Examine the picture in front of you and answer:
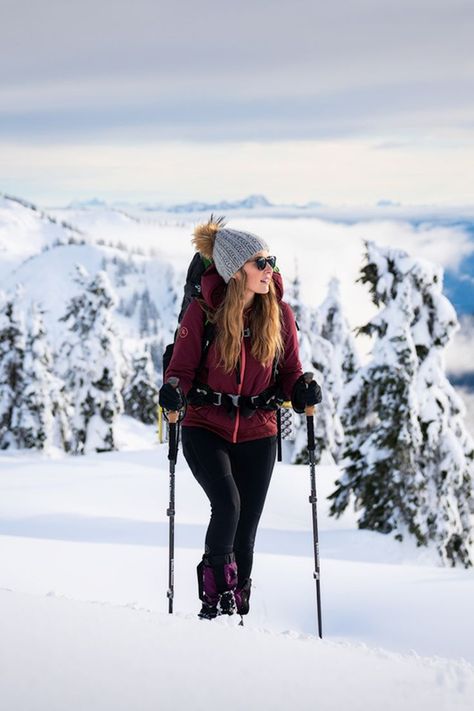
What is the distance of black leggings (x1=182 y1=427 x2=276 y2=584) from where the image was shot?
5484 millimetres

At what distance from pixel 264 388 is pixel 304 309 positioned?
27.1 meters

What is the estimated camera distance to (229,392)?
5566 millimetres

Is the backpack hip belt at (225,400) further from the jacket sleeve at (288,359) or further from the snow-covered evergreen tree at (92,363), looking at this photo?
the snow-covered evergreen tree at (92,363)

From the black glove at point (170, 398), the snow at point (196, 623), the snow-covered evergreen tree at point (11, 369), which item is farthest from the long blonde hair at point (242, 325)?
the snow-covered evergreen tree at point (11, 369)

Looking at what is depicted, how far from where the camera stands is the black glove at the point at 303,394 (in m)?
5.75

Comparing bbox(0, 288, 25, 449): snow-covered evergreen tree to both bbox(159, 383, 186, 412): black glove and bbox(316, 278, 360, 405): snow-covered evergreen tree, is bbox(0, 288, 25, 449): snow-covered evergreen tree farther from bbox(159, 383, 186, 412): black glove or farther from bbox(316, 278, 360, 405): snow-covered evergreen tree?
bbox(159, 383, 186, 412): black glove

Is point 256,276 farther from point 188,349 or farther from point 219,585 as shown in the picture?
point 219,585

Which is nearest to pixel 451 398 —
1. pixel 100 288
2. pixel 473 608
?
pixel 473 608

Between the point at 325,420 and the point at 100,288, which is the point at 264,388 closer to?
the point at 325,420

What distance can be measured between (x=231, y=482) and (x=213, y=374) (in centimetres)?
74

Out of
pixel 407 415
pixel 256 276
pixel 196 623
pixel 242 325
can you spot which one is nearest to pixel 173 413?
pixel 242 325

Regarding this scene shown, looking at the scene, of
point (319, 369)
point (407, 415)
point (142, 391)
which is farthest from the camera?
point (142, 391)

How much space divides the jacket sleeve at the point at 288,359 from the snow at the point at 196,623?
1.67 m

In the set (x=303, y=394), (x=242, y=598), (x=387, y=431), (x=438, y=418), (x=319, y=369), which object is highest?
(x=303, y=394)
